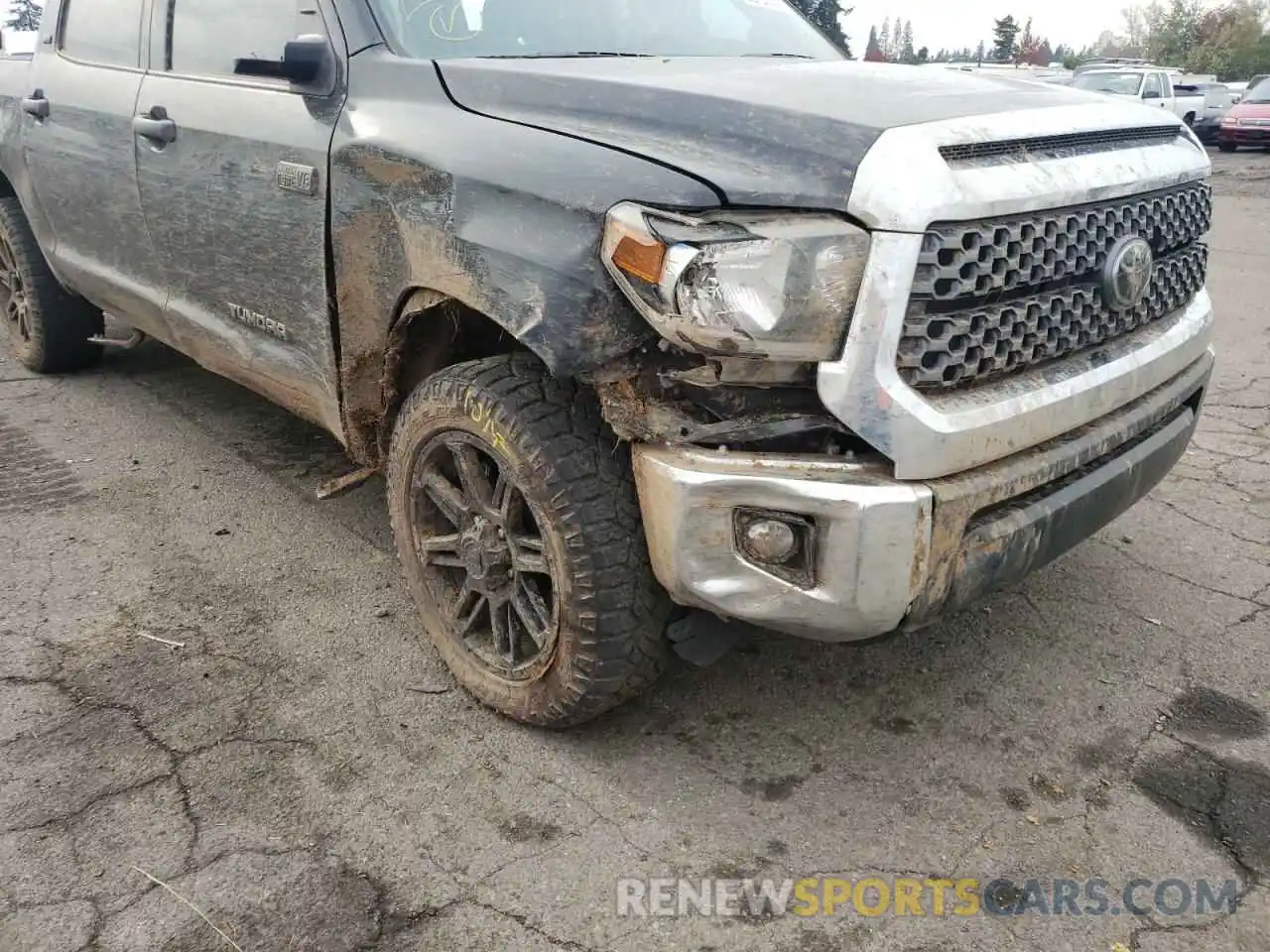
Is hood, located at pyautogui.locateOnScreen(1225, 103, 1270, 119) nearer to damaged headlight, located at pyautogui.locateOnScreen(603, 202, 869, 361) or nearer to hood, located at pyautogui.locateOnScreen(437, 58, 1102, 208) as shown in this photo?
hood, located at pyautogui.locateOnScreen(437, 58, 1102, 208)

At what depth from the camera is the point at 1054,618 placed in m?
3.12

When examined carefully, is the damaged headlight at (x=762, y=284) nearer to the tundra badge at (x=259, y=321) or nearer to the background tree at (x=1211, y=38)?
the tundra badge at (x=259, y=321)

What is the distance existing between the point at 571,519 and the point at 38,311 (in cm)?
396

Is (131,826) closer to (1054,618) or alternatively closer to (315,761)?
(315,761)

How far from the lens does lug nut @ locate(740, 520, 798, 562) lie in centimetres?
205

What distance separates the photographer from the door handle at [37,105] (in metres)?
4.20

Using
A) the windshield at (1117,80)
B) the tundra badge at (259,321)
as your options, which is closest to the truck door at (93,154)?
the tundra badge at (259,321)

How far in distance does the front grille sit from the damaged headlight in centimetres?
15

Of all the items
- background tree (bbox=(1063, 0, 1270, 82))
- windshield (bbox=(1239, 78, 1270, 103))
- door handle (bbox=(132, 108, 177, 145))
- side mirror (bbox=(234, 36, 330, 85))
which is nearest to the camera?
side mirror (bbox=(234, 36, 330, 85))

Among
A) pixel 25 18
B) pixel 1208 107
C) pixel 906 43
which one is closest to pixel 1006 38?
pixel 906 43

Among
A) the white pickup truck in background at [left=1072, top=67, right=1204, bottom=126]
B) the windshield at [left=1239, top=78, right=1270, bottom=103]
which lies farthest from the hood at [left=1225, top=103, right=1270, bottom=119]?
the white pickup truck in background at [left=1072, top=67, right=1204, bottom=126]

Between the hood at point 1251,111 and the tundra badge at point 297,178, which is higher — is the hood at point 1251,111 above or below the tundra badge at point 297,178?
above

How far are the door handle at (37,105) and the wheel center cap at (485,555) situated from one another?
2.95 meters

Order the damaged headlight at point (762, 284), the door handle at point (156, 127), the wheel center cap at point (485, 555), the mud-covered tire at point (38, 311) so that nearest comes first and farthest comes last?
the damaged headlight at point (762, 284)
the wheel center cap at point (485, 555)
the door handle at point (156, 127)
the mud-covered tire at point (38, 311)
